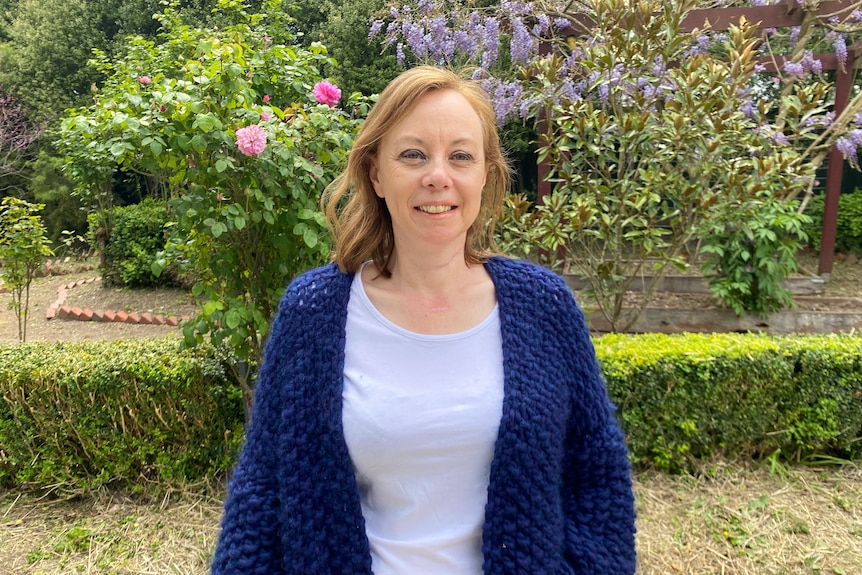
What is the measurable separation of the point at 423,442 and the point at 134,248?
8.15m

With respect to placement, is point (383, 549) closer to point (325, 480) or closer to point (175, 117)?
point (325, 480)

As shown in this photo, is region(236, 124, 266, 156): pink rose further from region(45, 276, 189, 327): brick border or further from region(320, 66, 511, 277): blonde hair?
region(45, 276, 189, 327): brick border

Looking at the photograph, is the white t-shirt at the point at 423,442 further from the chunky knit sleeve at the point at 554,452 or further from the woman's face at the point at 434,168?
the woman's face at the point at 434,168

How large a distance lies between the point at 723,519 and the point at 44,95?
42.0 ft

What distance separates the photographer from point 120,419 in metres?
2.95

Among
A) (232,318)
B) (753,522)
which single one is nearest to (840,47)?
(753,522)

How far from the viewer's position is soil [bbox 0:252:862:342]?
6121mm

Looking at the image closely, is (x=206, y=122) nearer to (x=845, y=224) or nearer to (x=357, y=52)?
(x=357, y=52)

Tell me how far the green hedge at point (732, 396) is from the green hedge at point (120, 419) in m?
1.99

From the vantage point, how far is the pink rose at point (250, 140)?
2.32 m

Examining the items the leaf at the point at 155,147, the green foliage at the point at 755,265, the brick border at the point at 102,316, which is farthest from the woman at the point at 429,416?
the brick border at the point at 102,316

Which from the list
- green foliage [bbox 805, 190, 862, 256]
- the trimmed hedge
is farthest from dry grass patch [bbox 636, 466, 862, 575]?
green foliage [bbox 805, 190, 862, 256]

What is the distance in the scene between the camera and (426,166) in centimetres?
115

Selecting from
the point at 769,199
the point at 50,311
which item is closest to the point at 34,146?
the point at 50,311
